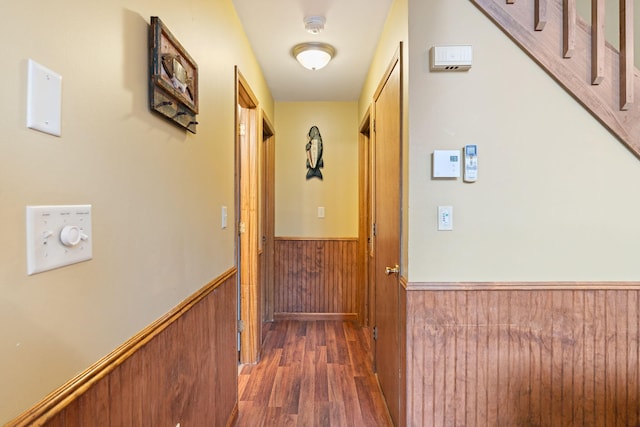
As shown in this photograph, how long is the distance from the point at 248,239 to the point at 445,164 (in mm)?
1700

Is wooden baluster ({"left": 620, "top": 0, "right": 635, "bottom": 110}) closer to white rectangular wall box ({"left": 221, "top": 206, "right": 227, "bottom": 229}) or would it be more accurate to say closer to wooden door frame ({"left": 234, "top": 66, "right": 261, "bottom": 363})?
white rectangular wall box ({"left": 221, "top": 206, "right": 227, "bottom": 229})

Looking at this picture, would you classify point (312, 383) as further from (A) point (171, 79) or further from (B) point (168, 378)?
(A) point (171, 79)

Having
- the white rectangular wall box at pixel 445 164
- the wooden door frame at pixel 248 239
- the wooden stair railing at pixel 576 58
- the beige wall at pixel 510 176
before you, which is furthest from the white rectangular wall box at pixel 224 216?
the wooden stair railing at pixel 576 58

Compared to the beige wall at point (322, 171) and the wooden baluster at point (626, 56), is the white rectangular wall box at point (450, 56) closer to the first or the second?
the wooden baluster at point (626, 56)

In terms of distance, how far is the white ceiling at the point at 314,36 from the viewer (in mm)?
1963

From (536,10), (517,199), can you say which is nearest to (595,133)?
(517,199)

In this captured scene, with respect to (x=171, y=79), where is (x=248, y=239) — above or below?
below


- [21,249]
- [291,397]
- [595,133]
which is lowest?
[291,397]

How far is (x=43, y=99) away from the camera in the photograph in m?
0.61

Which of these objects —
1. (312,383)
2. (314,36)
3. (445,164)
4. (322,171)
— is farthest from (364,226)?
(445,164)

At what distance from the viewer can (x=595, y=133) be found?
61.6 inches

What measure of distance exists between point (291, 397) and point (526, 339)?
58.2 inches

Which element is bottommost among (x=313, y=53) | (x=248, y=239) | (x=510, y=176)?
(x=248, y=239)

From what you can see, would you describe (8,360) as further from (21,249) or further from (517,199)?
(517,199)
